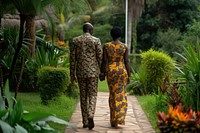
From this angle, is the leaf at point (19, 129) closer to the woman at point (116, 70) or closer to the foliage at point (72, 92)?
the woman at point (116, 70)

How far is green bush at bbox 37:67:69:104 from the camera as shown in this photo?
11.4 metres

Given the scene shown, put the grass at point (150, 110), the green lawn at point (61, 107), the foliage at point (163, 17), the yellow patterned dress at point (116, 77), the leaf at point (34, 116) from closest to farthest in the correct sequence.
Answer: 1. the leaf at point (34, 116)
2. the yellow patterned dress at point (116, 77)
3. the grass at point (150, 110)
4. the green lawn at point (61, 107)
5. the foliage at point (163, 17)

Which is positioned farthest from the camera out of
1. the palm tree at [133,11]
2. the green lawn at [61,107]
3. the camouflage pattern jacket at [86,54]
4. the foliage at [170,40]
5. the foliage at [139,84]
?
the palm tree at [133,11]

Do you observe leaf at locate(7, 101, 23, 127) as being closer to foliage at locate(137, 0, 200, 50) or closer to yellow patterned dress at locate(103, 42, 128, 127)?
yellow patterned dress at locate(103, 42, 128, 127)

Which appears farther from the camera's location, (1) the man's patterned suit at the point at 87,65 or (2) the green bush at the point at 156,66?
(2) the green bush at the point at 156,66

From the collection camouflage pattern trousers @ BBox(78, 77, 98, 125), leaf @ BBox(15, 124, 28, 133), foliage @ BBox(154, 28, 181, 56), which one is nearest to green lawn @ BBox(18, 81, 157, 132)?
camouflage pattern trousers @ BBox(78, 77, 98, 125)

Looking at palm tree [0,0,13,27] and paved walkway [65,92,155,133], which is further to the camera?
paved walkway [65,92,155,133]

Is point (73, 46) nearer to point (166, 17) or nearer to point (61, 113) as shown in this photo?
point (61, 113)

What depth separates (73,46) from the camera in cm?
848

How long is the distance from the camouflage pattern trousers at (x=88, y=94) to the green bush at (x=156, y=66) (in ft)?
19.9

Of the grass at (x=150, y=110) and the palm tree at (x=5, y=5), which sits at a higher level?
the palm tree at (x=5, y=5)

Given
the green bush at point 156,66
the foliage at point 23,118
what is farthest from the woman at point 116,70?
the green bush at point 156,66

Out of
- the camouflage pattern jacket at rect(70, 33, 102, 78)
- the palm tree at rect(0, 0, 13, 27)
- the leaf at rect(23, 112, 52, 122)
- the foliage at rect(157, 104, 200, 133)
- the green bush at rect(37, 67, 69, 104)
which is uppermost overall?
the palm tree at rect(0, 0, 13, 27)

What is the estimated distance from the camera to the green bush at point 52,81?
11367mm
